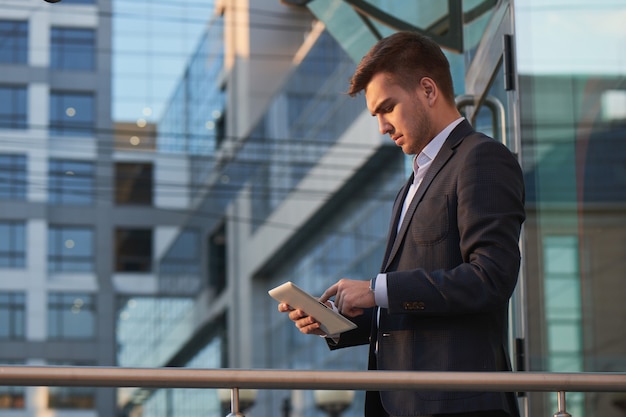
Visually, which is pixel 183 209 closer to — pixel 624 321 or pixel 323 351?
pixel 323 351

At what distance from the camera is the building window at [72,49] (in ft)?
151

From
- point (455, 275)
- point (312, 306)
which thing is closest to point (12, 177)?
point (312, 306)

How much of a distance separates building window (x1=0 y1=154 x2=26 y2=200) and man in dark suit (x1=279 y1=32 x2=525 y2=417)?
3992 cm

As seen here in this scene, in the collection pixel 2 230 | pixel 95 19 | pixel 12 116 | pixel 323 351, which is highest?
pixel 95 19

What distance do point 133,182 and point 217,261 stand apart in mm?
3535

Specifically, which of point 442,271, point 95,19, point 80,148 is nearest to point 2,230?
point 80,148

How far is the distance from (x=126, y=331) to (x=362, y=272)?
500 inches

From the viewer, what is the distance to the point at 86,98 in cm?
4559

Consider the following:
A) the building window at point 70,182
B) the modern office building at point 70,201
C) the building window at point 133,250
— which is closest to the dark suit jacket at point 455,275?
the modern office building at point 70,201

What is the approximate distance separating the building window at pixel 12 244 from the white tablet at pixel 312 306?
134 ft

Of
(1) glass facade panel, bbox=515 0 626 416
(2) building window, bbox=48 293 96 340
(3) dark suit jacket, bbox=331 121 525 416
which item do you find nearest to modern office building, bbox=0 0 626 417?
(2) building window, bbox=48 293 96 340

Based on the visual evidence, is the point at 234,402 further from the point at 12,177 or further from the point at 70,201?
the point at 70,201

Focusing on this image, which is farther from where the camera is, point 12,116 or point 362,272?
point 12,116

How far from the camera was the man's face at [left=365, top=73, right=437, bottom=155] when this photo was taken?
3.79 metres
